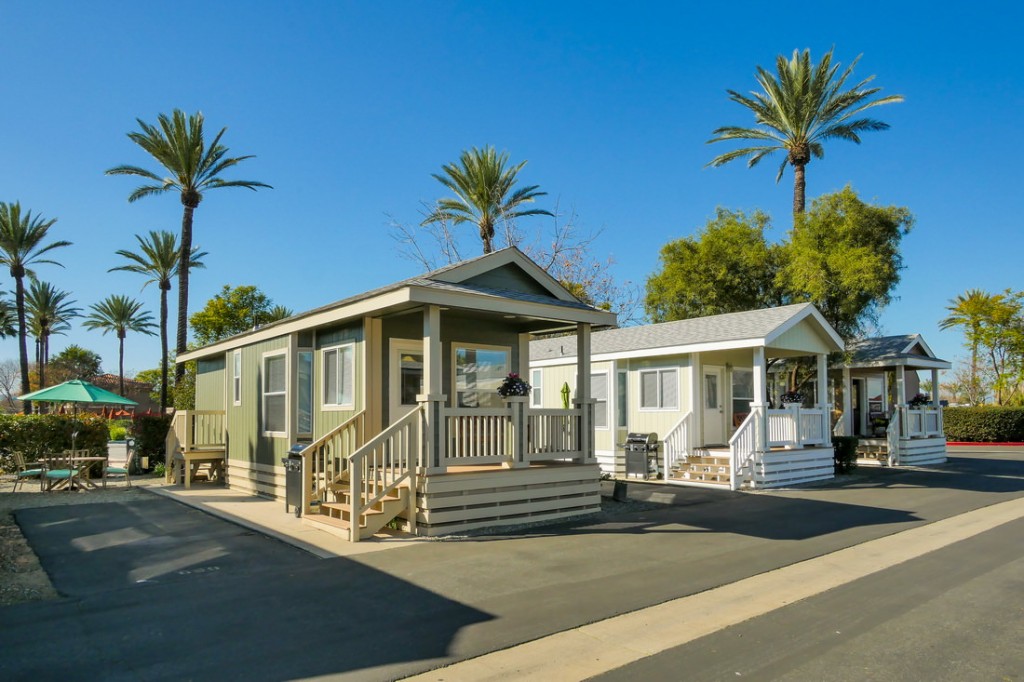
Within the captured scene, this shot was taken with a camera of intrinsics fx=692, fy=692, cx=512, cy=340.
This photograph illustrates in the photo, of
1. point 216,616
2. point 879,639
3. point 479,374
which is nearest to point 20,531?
point 216,616

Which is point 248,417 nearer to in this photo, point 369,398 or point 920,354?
point 369,398

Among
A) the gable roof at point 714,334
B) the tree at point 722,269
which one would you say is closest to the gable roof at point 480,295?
the gable roof at point 714,334

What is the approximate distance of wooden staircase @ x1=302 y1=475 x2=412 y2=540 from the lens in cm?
880

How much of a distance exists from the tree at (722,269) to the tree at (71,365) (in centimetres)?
5236

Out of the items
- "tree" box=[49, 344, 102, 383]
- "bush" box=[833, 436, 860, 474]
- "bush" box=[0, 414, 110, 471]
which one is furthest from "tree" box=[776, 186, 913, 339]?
"tree" box=[49, 344, 102, 383]

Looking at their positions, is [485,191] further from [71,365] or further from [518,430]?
[71,365]

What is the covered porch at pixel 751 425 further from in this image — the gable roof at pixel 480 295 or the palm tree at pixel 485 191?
the palm tree at pixel 485 191

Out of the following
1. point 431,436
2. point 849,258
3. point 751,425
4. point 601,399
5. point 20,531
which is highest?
point 849,258

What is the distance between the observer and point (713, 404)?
16641 mm

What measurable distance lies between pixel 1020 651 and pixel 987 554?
12.0 feet

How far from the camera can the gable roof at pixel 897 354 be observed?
64.8ft

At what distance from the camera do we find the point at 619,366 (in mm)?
17422

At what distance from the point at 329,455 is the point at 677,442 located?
8.14m

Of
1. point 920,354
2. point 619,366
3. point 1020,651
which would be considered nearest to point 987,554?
point 1020,651
